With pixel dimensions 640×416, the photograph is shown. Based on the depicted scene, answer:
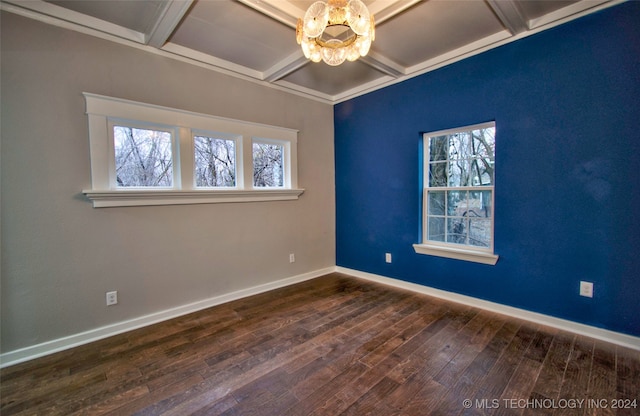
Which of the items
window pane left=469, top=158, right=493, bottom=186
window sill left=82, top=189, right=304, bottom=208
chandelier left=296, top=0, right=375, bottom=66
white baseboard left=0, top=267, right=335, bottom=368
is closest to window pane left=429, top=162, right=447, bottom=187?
window pane left=469, top=158, right=493, bottom=186

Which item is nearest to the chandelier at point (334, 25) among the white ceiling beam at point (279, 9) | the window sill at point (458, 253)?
the white ceiling beam at point (279, 9)

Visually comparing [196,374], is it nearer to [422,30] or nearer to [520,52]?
[422,30]

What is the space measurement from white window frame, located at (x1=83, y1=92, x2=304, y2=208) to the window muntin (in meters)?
0.08

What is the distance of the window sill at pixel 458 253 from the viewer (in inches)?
110

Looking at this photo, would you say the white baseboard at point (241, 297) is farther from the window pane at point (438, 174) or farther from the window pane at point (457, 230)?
the window pane at point (438, 174)

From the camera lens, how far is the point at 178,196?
9.20ft

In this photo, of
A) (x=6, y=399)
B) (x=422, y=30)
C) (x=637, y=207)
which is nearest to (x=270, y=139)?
(x=422, y=30)

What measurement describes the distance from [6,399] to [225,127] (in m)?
2.67

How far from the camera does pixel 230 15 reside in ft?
7.51

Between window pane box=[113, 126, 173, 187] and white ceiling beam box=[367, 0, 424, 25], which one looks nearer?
white ceiling beam box=[367, 0, 424, 25]

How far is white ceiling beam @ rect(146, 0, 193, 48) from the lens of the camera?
2039 millimetres

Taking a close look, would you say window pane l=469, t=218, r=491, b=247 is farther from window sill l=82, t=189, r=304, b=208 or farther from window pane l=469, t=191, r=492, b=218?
window sill l=82, t=189, r=304, b=208

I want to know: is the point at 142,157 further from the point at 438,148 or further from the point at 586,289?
the point at 586,289

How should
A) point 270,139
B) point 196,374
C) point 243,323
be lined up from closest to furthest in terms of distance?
point 196,374 < point 243,323 < point 270,139
